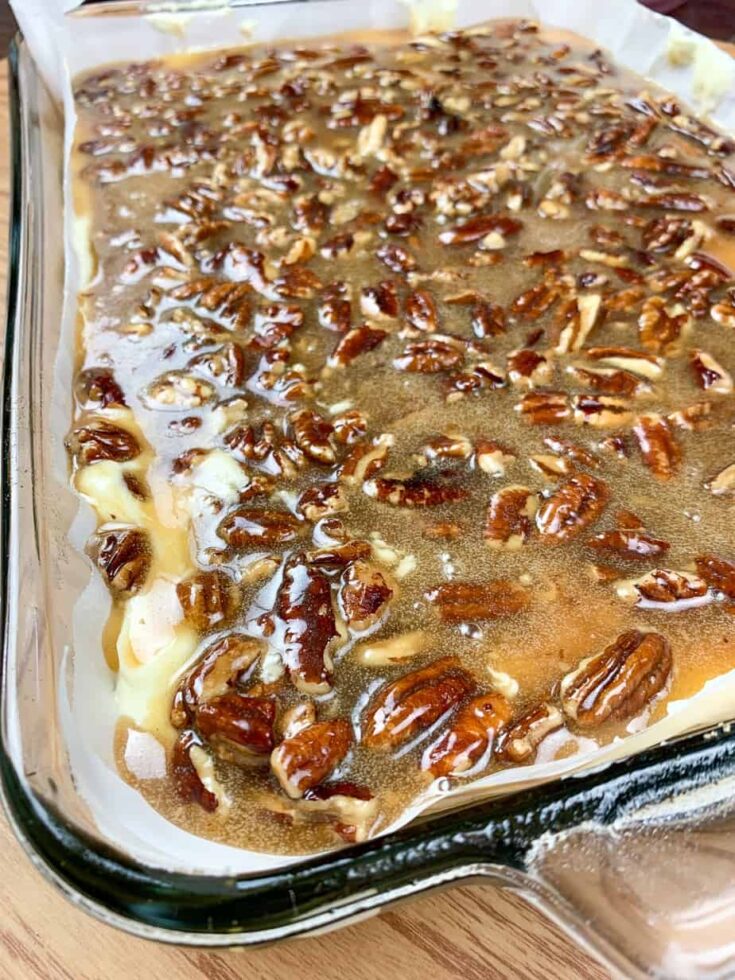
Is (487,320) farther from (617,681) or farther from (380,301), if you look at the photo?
(617,681)

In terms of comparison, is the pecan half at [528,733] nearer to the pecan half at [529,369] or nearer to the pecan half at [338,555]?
the pecan half at [338,555]

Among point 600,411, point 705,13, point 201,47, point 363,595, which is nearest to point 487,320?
point 600,411

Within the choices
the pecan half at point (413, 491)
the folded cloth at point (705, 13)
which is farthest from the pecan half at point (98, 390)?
the folded cloth at point (705, 13)

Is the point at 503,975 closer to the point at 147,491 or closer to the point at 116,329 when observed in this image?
the point at 147,491

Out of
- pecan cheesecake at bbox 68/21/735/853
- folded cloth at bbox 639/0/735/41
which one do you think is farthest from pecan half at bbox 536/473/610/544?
folded cloth at bbox 639/0/735/41

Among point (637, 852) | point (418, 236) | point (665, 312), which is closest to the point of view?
point (637, 852)

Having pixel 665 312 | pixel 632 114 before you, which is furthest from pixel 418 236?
pixel 632 114
